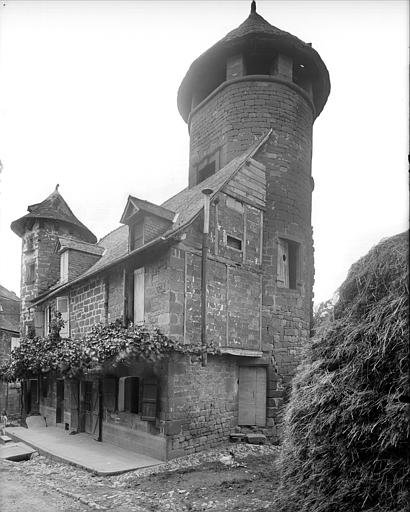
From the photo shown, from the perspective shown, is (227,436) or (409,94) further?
(227,436)

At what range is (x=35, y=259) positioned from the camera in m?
19.7

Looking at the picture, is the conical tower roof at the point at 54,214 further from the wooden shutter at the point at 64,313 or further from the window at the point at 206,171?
the window at the point at 206,171

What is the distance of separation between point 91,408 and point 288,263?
7935mm

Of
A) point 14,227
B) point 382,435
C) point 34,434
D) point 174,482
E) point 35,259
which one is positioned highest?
point 14,227

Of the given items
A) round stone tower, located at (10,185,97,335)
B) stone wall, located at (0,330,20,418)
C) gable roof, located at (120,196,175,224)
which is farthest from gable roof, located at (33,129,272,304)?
stone wall, located at (0,330,20,418)

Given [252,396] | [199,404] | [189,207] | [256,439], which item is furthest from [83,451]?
[189,207]

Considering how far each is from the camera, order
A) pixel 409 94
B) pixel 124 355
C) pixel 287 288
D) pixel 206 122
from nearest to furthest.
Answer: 1. pixel 409 94
2. pixel 124 355
3. pixel 287 288
4. pixel 206 122

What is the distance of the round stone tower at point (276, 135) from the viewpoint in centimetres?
1348

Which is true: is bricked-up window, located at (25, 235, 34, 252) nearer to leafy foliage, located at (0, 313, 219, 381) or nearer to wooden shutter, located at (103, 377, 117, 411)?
leafy foliage, located at (0, 313, 219, 381)

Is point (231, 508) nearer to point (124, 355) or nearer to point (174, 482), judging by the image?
point (174, 482)

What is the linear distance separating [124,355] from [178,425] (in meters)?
2.26

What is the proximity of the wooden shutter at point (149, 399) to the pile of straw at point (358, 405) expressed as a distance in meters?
4.74

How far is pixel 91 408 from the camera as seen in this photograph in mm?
13875

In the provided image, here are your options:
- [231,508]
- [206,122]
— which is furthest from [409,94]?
[206,122]
